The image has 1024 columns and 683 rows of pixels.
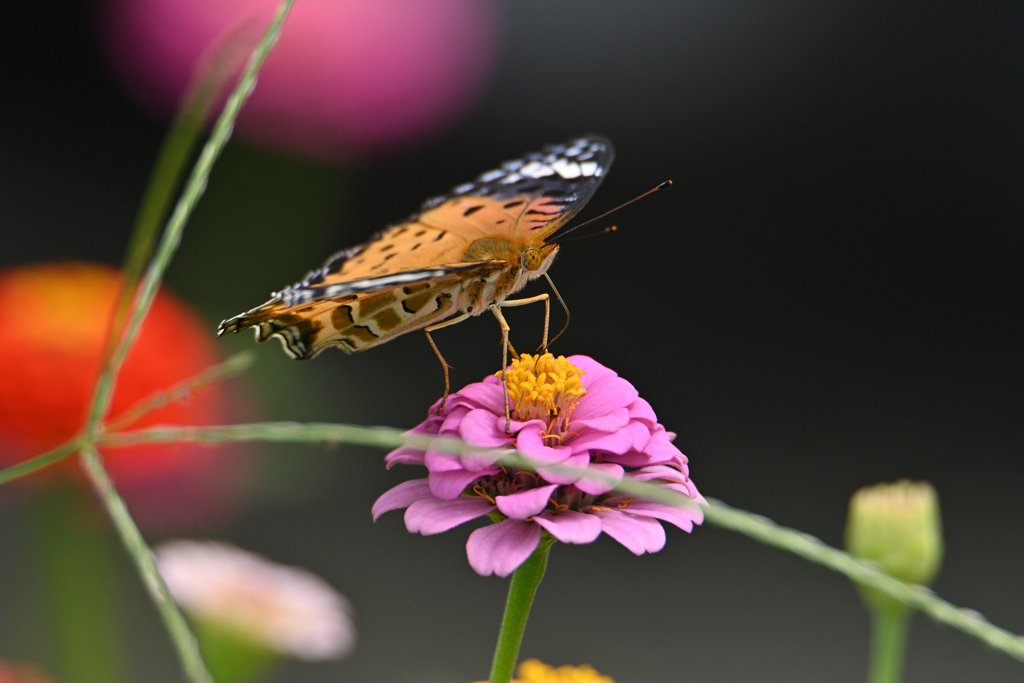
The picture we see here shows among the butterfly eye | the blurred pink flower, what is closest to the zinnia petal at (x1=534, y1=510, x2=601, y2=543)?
the butterfly eye

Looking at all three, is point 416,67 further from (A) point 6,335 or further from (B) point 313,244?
(A) point 6,335

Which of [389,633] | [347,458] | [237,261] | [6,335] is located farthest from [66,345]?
[389,633]

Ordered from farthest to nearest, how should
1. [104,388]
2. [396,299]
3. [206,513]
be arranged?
[206,513], [396,299], [104,388]

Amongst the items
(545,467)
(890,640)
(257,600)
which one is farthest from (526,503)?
(257,600)

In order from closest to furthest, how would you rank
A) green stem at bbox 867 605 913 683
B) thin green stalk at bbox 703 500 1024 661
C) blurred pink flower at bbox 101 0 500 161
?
thin green stalk at bbox 703 500 1024 661 → green stem at bbox 867 605 913 683 → blurred pink flower at bbox 101 0 500 161

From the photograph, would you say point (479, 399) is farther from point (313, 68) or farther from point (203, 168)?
point (313, 68)

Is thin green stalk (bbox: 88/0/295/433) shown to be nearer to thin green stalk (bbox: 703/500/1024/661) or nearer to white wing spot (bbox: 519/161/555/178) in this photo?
thin green stalk (bbox: 703/500/1024/661)
